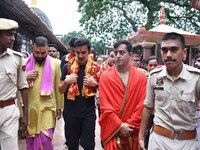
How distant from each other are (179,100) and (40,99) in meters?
2.42

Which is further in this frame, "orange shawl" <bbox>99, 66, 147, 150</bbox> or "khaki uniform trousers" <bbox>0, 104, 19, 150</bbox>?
"orange shawl" <bbox>99, 66, 147, 150</bbox>

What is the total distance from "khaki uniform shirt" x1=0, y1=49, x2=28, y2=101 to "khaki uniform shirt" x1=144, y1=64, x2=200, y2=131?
1666mm

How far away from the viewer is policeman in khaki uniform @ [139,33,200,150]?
3.27 meters

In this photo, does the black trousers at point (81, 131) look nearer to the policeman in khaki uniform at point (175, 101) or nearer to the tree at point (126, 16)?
the policeman in khaki uniform at point (175, 101)

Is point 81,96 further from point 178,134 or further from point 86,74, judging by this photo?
point 178,134

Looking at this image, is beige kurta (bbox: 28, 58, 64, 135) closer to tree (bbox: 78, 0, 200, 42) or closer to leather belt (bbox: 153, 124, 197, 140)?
leather belt (bbox: 153, 124, 197, 140)

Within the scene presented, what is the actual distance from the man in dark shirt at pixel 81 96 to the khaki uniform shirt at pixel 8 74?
36.7 inches

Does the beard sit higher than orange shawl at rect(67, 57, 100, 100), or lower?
higher

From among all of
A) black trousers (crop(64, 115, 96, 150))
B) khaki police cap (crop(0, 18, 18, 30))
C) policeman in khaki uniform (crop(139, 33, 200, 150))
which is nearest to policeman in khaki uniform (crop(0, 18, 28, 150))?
khaki police cap (crop(0, 18, 18, 30))

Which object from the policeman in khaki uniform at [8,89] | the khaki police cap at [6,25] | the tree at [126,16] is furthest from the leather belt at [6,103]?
the tree at [126,16]

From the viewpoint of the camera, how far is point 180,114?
327 centimetres

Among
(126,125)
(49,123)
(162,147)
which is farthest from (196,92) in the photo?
(49,123)

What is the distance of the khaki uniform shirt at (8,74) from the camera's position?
4.04 metres

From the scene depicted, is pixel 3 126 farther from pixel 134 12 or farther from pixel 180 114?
pixel 134 12
